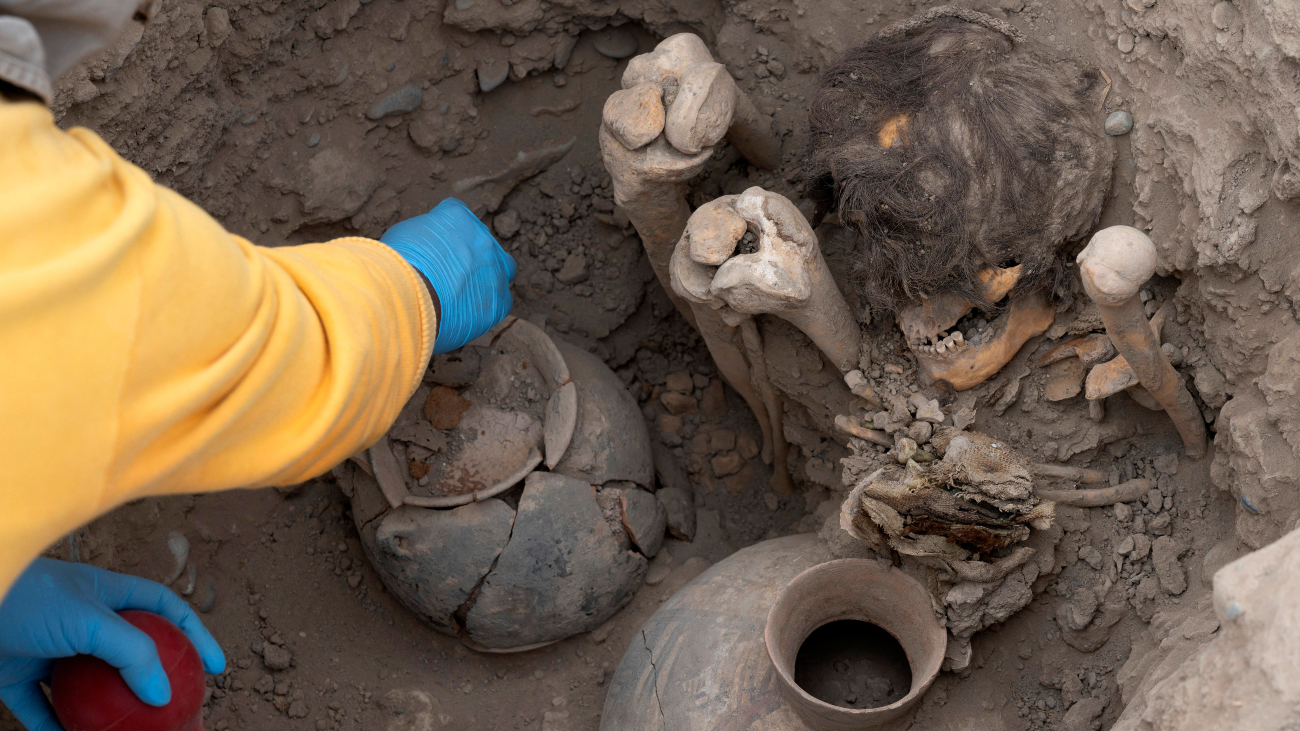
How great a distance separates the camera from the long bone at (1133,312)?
1.83 meters

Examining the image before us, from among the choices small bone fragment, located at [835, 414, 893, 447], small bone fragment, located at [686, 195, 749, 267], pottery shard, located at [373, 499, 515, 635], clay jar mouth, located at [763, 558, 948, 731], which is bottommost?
pottery shard, located at [373, 499, 515, 635]

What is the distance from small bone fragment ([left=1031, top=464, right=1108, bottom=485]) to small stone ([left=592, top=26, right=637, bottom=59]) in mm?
2412

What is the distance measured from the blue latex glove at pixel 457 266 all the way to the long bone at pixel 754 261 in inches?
25.4

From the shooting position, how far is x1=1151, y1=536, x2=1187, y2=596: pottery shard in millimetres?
2328

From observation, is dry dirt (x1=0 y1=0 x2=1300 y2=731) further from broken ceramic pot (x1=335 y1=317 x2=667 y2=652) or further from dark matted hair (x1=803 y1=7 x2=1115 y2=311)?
broken ceramic pot (x1=335 y1=317 x2=667 y2=652)

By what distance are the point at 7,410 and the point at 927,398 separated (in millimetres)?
2371

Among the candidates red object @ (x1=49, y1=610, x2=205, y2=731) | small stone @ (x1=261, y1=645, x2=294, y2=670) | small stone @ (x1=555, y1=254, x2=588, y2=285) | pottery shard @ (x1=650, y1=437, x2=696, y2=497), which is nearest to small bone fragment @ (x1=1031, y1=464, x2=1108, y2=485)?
pottery shard @ (x1=650, y1=437, x2=696, y2=497)

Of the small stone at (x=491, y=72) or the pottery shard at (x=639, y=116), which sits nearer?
the pottery shard at (x=639, y=116)

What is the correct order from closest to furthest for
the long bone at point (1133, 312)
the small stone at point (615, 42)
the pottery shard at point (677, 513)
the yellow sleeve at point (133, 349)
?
the yellow sleeve at point (133, 349), the long bone at point (1133, 312), the pottery shard at point (677, 513), the small stone at point (615, 42)

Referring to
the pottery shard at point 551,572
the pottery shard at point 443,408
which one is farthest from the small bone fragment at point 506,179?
the pottery shard at point 551,572

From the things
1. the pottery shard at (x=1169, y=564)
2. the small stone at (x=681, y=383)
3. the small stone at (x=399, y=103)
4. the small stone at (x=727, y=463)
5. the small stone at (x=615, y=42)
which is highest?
the small stone at (x=615, y=42)

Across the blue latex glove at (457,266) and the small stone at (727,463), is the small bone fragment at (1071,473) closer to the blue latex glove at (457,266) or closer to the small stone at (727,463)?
the small stone at (727,463)

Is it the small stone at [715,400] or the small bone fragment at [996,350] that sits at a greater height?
the small bone fragment at [996,350]

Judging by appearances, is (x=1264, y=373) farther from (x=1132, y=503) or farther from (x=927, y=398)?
(x=927, y=398)
